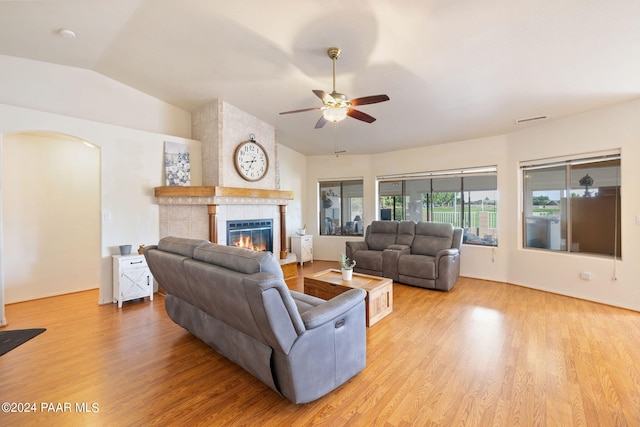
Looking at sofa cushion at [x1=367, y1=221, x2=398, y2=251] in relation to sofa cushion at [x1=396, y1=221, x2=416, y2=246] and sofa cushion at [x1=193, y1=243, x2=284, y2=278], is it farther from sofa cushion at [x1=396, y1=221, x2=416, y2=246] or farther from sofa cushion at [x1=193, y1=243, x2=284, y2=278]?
sofa cushion at [x1=193, y1=243, x2=284, y2=278]

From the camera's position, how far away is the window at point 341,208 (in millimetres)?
6957

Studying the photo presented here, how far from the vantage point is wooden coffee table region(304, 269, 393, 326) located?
3162 mm

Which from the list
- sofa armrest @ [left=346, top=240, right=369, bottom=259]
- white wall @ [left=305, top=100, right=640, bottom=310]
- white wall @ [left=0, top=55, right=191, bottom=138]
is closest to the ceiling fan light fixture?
sofa armrest @ [left=346, top=240, right=369, bottom=259]

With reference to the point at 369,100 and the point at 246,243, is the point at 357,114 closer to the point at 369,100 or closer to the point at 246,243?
the point at 369,100

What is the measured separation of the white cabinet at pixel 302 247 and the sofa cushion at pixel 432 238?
2520 millimetres

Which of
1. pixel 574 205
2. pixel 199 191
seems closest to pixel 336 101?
pixel 199 191

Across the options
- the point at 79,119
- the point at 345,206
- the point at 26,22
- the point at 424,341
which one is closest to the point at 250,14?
the point at 26,22

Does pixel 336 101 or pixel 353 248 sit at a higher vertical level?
→ pixel 336 101

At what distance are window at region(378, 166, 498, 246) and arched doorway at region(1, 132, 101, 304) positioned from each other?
5.63 meters

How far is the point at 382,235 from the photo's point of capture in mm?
5672

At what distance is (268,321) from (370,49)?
9.09 ft

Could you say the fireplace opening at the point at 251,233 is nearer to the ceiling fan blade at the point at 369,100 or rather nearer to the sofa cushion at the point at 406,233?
the sofa cushion at the point at 406,233

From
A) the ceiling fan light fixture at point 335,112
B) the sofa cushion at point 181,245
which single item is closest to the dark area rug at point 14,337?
the sofa cushion at point 181,245

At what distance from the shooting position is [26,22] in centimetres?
290
